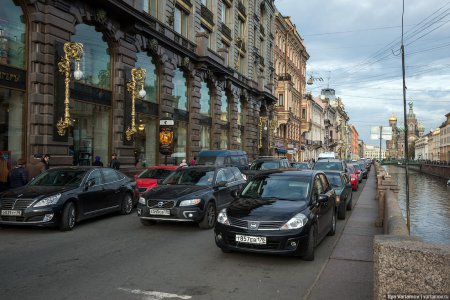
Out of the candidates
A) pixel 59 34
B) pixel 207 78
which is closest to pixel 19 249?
pixel 59 34

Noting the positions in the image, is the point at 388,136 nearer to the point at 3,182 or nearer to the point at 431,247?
the point at 3,182

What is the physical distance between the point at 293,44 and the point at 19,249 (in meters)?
61.2

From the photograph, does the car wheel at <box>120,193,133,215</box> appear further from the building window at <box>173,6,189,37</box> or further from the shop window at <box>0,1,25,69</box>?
the building window at <box>173,6,189,37</box>

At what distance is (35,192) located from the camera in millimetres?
9531

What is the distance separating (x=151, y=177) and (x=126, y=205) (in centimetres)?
252

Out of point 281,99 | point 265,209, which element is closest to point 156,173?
point 265,209

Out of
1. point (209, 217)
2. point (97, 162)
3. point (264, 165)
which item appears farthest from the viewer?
point (264, 165)

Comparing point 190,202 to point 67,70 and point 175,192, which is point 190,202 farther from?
point 67,70

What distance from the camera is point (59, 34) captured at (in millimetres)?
16125

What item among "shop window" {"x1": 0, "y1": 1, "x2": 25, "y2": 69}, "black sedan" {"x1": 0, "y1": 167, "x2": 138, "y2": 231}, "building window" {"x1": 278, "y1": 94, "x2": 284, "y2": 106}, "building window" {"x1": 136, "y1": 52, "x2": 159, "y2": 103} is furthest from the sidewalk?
"building window" {"x1": 278, "y1": 94, "x2": 284, "y2": 106}

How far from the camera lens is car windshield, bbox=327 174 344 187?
1323 cm

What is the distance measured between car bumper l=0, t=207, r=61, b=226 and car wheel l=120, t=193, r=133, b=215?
3.05 meters

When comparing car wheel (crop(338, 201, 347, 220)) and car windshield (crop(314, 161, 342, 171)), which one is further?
car windshield (crop(314, 161, 342, 171))

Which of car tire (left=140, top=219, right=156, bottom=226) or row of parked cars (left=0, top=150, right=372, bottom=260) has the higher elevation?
row of parked cars (left=0, top=150, right=372, bottom=260)
